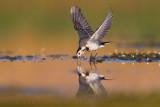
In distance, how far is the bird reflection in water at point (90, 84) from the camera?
8.74 meters

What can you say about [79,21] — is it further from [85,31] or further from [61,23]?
[61,23]

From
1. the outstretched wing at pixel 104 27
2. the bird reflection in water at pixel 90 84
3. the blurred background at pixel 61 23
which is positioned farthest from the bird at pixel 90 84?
the blurred background at pixel 61 23

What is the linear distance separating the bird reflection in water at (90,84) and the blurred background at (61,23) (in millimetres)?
4655

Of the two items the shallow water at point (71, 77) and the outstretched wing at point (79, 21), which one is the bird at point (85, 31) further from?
the shallow water at point (71, 77)

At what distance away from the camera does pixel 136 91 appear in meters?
9.04

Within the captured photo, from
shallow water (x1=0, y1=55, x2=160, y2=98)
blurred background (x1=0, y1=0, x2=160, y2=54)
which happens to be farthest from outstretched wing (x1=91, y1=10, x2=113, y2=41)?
blurred background (x1=0, y1=0, x2=160, y2=54)

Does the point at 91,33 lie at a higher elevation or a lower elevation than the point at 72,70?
higher

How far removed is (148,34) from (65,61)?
985 centimetres

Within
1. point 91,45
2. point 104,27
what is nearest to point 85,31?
point 91,45

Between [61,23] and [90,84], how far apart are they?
18.2 meters

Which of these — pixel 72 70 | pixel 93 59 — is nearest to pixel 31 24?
pixel 93 59

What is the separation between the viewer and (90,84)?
968 cm

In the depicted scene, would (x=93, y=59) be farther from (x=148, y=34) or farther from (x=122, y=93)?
(x=148, y=34)

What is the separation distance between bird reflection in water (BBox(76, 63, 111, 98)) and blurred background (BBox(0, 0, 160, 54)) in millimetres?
4655
